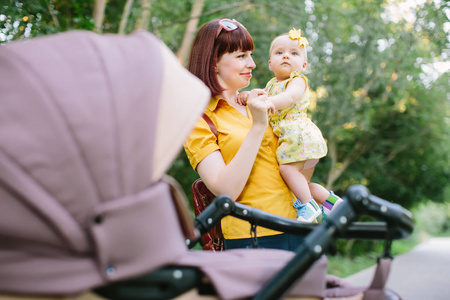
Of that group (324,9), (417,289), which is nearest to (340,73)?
(324,9)

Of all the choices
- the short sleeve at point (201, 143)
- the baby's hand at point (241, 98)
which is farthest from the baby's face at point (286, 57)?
the short sleeve at point (201, 143)

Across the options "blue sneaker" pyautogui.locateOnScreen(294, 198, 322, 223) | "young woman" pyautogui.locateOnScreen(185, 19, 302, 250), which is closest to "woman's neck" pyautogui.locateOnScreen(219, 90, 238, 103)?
"young woman" pyautogui.locateOnScreen(185, 19, 302, 250)

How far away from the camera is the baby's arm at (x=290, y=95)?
2.26 m

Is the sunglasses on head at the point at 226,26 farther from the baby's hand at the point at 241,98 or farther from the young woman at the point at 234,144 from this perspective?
the baby's hand at the point at 241,98

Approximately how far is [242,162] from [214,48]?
638 millimetres

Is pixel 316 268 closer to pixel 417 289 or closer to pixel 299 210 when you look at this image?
pixel 299 210

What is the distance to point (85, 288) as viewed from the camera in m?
1.18

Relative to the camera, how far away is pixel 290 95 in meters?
2.32

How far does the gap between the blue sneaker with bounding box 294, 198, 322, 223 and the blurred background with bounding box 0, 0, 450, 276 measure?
3021 millimetres

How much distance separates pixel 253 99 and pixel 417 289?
5.97 m

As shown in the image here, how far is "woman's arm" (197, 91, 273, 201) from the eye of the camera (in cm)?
197

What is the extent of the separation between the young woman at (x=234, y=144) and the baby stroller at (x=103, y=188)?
0.58 meters

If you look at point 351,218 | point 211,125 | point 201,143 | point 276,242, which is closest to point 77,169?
point 351,218

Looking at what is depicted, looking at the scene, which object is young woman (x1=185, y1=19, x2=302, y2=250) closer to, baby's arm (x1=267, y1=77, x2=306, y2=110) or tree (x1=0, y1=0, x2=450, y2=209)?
baby's arm (x1=267, y1=77, x2=306, y2=110)
